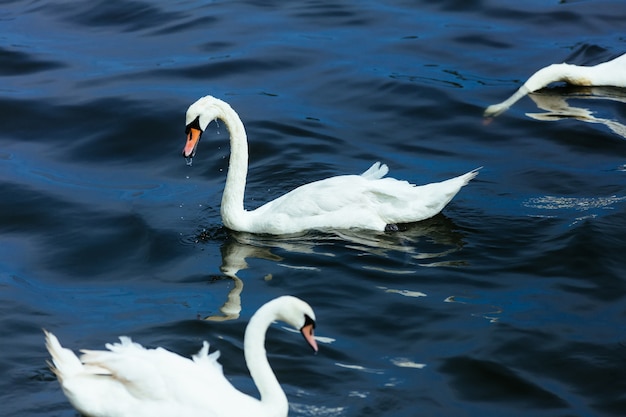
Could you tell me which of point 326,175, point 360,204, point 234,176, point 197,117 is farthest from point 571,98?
point 197,117

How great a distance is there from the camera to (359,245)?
33.8ft

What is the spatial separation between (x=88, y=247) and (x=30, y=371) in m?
2.81

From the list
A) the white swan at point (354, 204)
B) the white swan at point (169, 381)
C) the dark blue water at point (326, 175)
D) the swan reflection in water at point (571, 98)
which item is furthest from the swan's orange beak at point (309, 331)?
the swan reflection in water at point (571, 98)

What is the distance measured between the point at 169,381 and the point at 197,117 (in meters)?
4.46

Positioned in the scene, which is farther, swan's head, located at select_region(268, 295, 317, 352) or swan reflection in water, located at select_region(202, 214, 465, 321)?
swan reflection in water, located at select_region(202, 214, 465, 321)

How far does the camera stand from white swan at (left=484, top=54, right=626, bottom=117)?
1465cm

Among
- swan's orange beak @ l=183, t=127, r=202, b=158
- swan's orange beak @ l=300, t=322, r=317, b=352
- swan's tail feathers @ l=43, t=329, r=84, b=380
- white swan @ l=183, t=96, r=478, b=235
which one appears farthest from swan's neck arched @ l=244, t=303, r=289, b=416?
swan's orange beak @ l=183, t=127, r=202, b=158

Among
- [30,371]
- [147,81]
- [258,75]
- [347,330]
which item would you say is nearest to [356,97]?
[258,75]

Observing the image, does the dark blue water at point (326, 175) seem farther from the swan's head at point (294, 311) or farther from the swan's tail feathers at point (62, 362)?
the swan's head at point (294, 311)

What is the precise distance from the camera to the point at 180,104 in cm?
1501

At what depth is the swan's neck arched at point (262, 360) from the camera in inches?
271

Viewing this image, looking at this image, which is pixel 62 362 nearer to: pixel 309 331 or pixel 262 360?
pixel 262 360

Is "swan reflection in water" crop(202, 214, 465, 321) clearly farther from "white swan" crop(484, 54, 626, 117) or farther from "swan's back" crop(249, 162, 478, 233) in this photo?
"white swan" crop(484, 54, 626, 117)

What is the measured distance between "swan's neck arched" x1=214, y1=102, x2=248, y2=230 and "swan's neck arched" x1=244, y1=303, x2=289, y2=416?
3.97m
